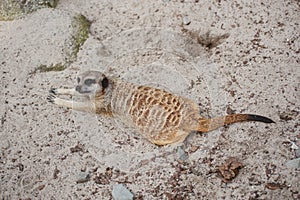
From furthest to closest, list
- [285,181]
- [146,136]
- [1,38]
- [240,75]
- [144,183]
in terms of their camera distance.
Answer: [1,38] < [240,75] < [146,136] < [144,183] < [285,181]

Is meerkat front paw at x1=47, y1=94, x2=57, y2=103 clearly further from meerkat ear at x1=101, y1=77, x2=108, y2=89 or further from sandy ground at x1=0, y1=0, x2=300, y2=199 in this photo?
meerkat ear at x1=101, y1=77, x2=108, y2=89

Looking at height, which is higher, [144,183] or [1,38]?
[1,38]

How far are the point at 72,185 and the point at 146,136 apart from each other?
340 mm

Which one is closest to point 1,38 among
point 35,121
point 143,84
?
point 35,121

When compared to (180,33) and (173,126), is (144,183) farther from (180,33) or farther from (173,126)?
(180,33)

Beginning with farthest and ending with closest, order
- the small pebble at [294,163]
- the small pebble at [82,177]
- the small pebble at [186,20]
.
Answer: the small pebble at [186,20], the small pebble at [82,177], the small pebble at [294,163]

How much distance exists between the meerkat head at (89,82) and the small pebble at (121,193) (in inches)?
16.9

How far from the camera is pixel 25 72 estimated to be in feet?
6.19

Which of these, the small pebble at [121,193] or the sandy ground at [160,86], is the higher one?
the sandy ground at [160,86]

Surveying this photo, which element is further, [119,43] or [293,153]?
[119,43]

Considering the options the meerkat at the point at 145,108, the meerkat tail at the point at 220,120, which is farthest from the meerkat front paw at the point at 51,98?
the meerkat tail at the point at 220,120

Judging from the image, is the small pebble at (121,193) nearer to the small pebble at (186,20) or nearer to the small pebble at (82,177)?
the small pebble at (82,177)

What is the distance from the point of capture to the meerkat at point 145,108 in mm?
1605

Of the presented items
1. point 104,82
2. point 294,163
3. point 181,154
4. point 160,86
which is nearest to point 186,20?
point 160,86
